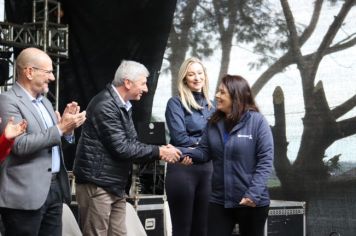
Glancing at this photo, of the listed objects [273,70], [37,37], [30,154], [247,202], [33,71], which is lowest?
[247,202]

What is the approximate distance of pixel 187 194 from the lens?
3.25m

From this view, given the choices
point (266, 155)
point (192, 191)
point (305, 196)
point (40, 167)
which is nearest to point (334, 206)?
point (305, 196)

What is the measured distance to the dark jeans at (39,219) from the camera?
104 inches

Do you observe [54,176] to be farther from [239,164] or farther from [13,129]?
[239,164]

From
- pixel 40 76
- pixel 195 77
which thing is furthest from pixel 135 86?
pixel 40 76

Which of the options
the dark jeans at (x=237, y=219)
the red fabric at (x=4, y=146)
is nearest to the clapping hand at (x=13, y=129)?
the red fabric at (x=4, y=146)

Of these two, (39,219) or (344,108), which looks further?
(344,108)

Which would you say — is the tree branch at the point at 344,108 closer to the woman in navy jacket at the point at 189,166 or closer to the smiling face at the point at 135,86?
the woman in navy jacket at the point at 189,166

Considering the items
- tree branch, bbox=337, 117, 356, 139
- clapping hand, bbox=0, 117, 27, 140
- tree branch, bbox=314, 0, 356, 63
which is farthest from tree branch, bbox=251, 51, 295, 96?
clapping hand, bbox=0, 117, 27, 140

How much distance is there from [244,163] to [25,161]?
102cm

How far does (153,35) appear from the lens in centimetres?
618

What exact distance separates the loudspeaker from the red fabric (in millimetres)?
3788

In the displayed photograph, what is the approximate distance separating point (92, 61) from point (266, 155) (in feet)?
12.7

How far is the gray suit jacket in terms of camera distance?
259cm
